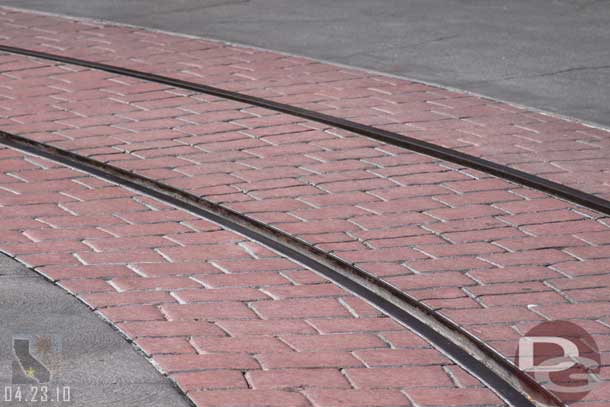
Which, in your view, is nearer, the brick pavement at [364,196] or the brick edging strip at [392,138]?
the brick pavement at [364,196]

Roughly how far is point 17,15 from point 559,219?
251 inches

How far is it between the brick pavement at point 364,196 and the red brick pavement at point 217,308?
26cm

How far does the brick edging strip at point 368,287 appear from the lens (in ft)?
13.0

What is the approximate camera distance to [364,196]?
19.1 feet

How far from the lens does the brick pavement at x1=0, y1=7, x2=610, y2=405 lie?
4.72 metres

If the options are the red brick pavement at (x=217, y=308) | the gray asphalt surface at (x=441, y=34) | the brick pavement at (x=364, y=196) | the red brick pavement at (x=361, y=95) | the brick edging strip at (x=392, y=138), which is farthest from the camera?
the gray asphalt surface at (x=441, y=34)

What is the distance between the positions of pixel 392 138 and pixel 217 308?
235 centimetres

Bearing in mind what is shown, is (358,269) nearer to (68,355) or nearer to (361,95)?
(68,355)

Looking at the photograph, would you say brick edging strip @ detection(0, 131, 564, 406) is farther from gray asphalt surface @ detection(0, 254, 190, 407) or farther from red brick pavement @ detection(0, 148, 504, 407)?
gray asphalt surface @ detection(0, 254, 190, 407)
